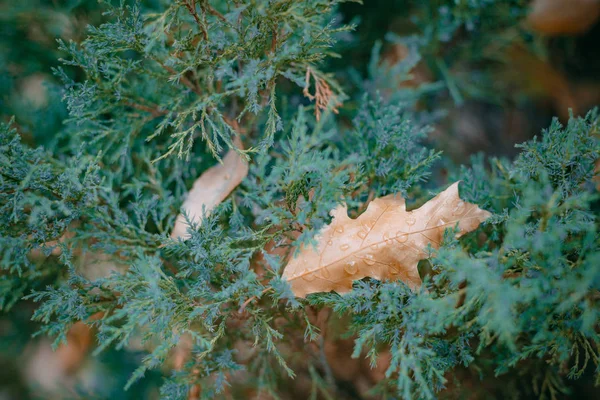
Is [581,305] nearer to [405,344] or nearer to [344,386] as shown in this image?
[405,344]

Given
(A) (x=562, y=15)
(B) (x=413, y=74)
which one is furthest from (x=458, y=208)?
(A) (x=562, y=15)

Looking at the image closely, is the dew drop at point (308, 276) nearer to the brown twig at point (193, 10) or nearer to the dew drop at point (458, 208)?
the dew drop at point (458, 208)

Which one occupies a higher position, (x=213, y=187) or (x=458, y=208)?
(x=213, y=187)

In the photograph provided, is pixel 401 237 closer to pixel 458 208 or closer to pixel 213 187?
pixel 458 208

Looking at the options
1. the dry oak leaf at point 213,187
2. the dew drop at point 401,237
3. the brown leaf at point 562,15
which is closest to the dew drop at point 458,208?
the dew drop at point 401,237

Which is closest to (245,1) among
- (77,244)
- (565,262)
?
(77,244)

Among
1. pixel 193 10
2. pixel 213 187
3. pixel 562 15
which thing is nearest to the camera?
pixel 193 10
